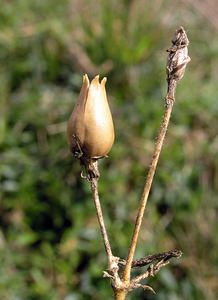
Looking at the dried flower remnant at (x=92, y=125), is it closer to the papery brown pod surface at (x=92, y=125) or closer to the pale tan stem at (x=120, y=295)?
the papery brown pod surface at (x=92, y=125)

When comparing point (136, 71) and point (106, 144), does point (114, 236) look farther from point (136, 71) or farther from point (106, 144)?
point (106, 144)

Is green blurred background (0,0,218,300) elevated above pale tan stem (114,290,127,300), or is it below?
above

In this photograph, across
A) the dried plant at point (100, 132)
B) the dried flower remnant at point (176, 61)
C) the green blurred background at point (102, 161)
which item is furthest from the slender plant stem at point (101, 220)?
the green blurred background at point (102, 161)

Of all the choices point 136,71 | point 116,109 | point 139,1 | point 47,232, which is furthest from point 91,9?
point 47,232

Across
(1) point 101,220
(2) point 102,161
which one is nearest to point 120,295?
(1) point 101,220

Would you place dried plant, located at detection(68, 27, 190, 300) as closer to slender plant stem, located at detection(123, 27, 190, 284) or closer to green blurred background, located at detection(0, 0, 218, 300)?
slender plant stem, located at detection(123, 27, 190, 284)

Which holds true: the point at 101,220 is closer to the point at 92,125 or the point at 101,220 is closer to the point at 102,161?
the point at 92,125

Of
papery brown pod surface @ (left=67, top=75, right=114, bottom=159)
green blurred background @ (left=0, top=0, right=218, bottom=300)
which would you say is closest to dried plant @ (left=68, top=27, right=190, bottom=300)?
papery brown pod surface @ (left=67, top=75, right=114, bottom=159)
